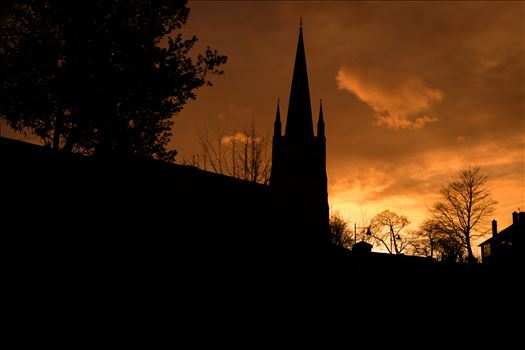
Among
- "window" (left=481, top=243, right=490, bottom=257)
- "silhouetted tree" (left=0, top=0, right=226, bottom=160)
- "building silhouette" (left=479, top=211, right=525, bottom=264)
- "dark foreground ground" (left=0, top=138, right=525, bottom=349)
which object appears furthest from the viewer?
"window" (left=481, top=243, right=490, bottom=257)

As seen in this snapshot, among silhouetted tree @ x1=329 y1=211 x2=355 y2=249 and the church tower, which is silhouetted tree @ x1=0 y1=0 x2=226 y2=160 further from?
silhouetted tree @ x1=329 y1=211 x2=355 y2=249

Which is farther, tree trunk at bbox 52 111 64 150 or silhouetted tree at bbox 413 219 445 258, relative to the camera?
silhouetted tree at bbox 413 219 445 258

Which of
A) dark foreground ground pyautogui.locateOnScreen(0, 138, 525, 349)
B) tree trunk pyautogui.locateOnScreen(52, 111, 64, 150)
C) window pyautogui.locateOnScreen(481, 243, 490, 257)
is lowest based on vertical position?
dark foreground ground pyautogui.locateOnScreen(0, 138, 525, 349)

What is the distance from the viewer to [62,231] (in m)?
9.68

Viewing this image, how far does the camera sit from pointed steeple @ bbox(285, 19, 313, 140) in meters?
44.8

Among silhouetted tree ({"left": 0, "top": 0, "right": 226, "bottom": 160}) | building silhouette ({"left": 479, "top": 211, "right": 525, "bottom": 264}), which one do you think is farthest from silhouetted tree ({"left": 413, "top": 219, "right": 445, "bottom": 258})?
silhouetted tree ({"left": 0, "top": 0, "right": 226, "bottom": 160})

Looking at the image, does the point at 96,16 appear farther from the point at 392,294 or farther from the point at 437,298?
the point at 437,298

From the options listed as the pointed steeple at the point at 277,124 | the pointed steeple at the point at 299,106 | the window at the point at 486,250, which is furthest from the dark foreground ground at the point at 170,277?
the window at the point at 486,250

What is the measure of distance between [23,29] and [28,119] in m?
3.53

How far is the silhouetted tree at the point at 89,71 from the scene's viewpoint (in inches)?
601

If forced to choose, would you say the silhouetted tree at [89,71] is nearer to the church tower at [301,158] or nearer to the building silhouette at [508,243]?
the church tower at [301,158]

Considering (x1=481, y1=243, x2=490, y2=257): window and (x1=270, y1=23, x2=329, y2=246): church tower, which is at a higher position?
(x1=270, y1=23, x2=329, y2=246): church tower

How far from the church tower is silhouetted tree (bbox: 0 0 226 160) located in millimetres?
25825

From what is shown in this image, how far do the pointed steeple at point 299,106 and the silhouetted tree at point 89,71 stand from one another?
28.4 metres
